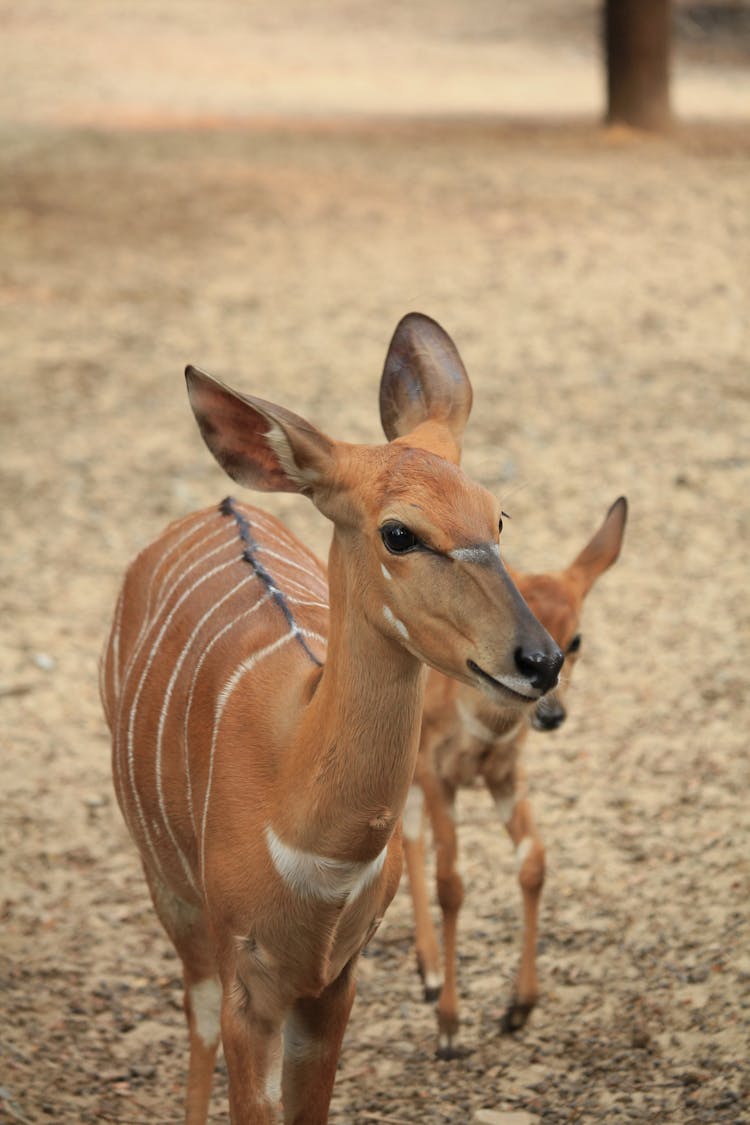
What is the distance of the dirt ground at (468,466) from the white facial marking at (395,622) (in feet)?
4.84

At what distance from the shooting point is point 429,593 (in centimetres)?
239

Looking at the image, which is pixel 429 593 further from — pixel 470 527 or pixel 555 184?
pixel 555 184

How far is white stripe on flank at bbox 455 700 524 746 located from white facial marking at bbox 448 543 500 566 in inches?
62.2

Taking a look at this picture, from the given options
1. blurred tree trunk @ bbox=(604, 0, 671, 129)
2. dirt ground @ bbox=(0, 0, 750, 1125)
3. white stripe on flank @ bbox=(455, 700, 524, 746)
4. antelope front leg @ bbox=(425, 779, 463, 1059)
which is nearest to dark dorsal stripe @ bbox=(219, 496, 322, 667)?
white stripe on flank @ bbox=(455, 700, 524, 746)

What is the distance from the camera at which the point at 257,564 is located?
10.7ft

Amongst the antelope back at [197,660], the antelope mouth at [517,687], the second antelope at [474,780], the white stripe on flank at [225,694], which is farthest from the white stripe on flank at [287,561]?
the antelope mouth at [517,687]

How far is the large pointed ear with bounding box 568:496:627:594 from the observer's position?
14.1ft

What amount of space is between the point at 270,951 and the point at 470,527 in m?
0.82

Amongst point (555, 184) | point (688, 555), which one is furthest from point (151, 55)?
point (688, 555)

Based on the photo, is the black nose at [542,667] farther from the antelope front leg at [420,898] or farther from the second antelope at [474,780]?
the antelope front leg at [420,898]

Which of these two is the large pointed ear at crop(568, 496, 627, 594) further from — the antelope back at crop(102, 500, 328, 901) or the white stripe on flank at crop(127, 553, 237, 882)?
the white stripe on flank at crop(127, 553, 237, 882)

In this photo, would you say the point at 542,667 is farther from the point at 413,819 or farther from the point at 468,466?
the point at 468,466

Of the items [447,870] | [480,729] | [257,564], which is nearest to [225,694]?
[257,564]

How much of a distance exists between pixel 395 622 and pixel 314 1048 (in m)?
0.95
